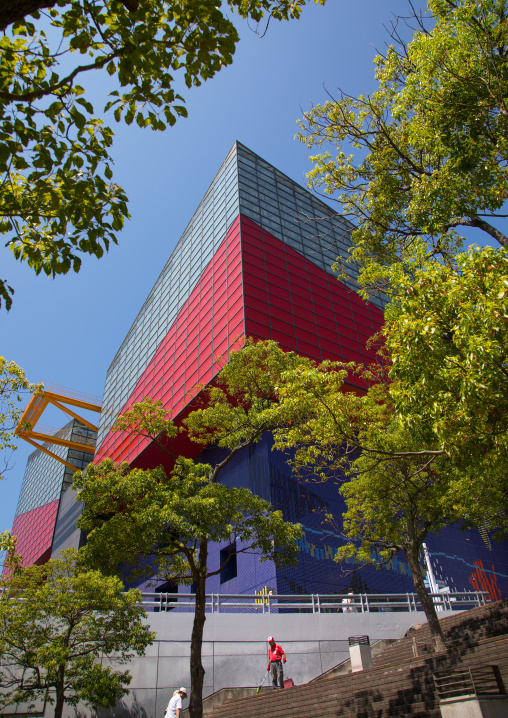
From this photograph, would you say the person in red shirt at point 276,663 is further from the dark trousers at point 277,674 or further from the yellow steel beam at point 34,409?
the yellow steel beam at point 34,409

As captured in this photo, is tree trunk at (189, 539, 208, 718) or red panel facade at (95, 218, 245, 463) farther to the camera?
red panel facade at (95, 218, 245, 463)

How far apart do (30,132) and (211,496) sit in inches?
315

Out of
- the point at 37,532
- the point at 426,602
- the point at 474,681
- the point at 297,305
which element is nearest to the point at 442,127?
the point at 474,681

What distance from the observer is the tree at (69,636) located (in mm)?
9797

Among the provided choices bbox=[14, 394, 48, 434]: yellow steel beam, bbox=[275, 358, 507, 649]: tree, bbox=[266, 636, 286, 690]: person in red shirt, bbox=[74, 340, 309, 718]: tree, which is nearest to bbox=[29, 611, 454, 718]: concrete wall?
bbox=[266, 636, 286, 690]: person in red shirt

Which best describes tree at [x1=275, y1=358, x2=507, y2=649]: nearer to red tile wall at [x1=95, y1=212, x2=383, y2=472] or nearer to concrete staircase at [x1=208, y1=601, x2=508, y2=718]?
concrete staircase at [x1=208, y1=601, x2=508, y2=718]

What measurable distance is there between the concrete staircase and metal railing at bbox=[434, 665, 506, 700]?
41cm

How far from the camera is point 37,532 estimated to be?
2167 inches

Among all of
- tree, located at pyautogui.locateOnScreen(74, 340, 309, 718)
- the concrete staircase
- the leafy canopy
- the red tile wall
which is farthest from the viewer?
the red tile wall

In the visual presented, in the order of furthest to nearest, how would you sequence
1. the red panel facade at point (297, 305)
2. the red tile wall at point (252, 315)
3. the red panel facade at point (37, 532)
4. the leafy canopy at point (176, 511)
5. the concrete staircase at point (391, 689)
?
the red panel facade at point (37, 532) → the red panel facade at point (297, 305) → the red tile wall at point (252, 315) → the leafy canopy at point (176, 511) → the concrete staircase at point (391, 689)

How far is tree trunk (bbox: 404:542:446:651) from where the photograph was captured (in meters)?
11.9

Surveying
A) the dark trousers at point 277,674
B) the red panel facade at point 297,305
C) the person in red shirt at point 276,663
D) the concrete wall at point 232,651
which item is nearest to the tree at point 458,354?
the person in red shirt at point 276,663

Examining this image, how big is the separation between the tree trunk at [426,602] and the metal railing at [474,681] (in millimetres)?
5138

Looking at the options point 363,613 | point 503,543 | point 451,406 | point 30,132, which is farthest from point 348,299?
point 30,132
